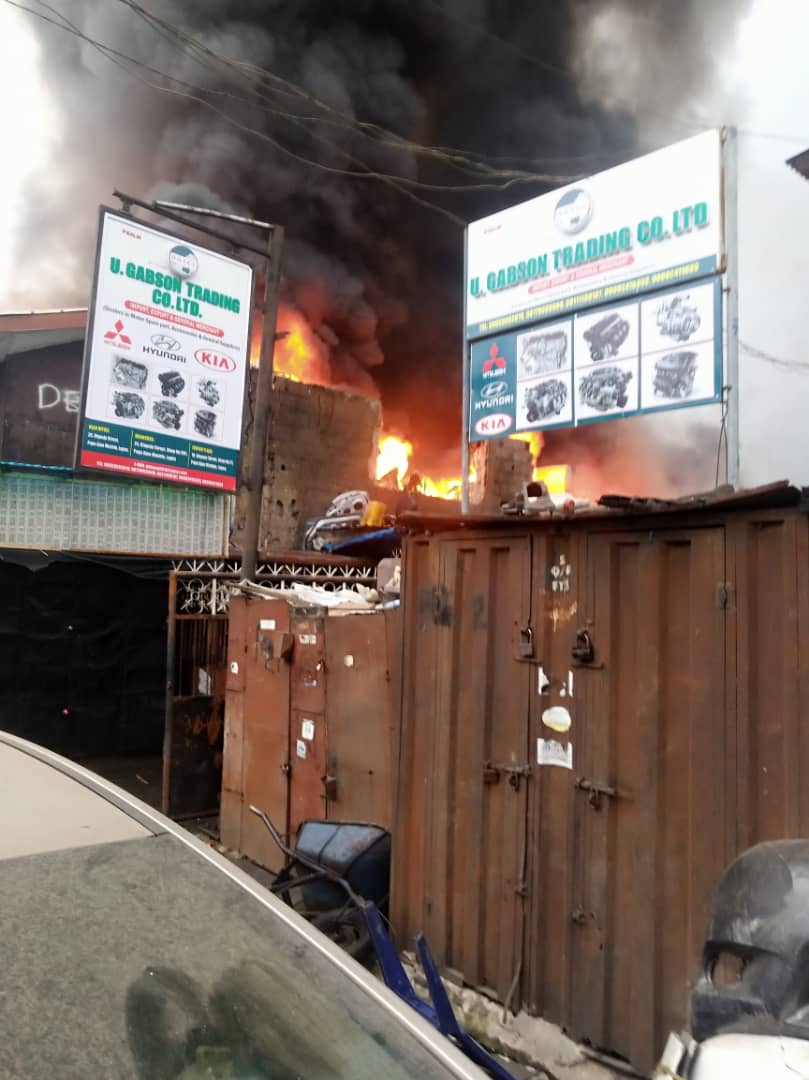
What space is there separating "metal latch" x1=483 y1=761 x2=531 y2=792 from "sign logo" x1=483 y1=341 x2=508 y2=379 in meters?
3.96

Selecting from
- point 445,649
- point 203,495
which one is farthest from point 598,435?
point 445,649

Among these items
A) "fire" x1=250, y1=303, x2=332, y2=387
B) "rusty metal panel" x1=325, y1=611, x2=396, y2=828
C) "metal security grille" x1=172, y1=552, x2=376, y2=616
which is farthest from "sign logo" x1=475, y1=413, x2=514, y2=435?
"fire" x1=250, y1=303, x2=332, y2=387

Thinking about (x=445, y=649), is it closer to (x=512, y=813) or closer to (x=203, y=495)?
(x=512, y=813)

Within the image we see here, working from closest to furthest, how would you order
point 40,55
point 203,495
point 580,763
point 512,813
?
point 580,763 < point 512,813 < point 203,495 < point 40,55

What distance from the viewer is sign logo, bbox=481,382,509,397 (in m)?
6.85

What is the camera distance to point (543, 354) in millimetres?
6613

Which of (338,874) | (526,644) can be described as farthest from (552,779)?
(338,874)

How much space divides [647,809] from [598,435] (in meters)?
18.4

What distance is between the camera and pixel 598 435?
68.6 ft

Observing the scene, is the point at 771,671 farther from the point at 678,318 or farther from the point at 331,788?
the point at 331,788

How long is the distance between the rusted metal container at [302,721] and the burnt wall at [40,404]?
431 centimetres

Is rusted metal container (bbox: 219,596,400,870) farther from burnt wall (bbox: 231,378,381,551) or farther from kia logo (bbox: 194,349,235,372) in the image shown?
burnt wall (bbox: 231,378,381,551)

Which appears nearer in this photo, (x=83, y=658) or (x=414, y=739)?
(x=414, y=739)

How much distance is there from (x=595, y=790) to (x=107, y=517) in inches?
333
